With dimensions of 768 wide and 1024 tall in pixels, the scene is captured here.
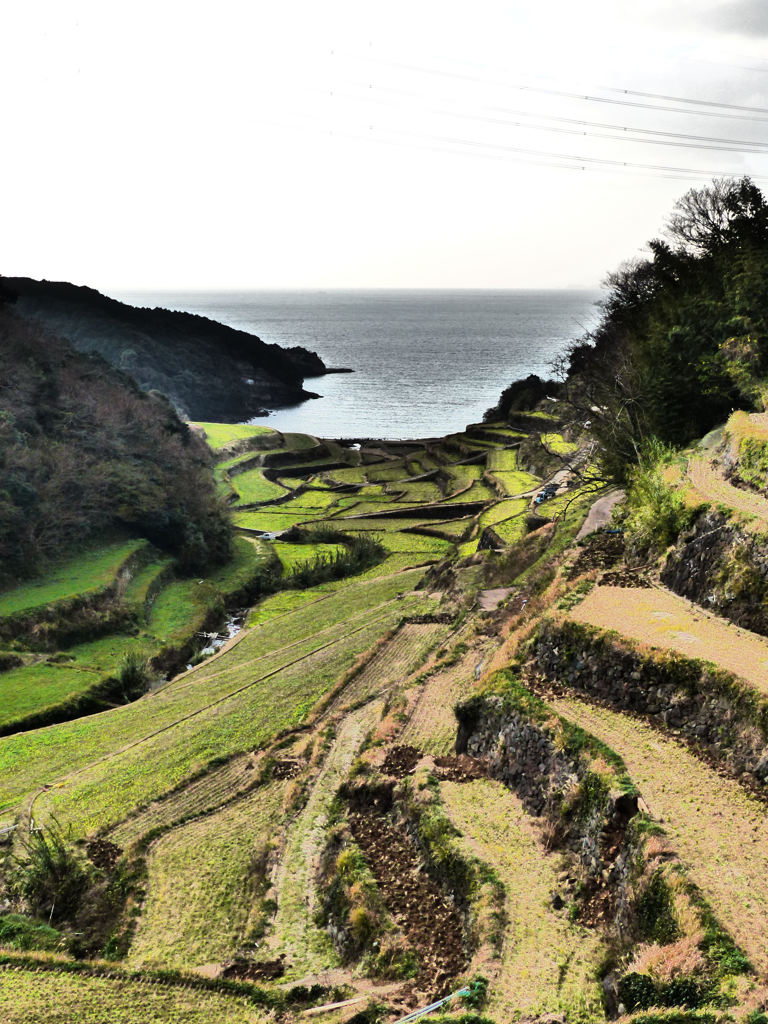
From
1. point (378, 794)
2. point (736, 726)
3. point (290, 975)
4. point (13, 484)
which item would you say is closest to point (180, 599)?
point (13, 484)

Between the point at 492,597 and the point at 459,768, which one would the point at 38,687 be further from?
the point at 459,768

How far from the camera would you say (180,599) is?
143 feet

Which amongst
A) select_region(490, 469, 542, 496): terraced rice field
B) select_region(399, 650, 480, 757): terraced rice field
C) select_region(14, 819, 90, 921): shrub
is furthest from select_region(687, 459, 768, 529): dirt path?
select_region(490, 469, 542, 496): terraced rice field

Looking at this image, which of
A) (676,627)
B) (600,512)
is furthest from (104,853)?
(600,512)

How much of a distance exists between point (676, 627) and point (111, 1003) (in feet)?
41.0

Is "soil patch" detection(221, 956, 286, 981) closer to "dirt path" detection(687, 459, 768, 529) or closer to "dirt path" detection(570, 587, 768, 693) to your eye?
"dirt path" detection(570, 587, 768, 693)

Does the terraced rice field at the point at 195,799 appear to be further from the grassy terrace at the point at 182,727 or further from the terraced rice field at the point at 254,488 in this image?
the terraced rice field at the point at 254,488

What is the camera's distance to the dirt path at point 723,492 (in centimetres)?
1723

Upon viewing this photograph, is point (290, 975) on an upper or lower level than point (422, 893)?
lower

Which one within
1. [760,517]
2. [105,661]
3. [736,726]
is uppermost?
[760,517]

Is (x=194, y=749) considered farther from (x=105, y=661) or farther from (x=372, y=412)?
(x=372, y=412)

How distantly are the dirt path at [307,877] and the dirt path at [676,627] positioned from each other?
693cm

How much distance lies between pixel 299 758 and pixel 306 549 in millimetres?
32890

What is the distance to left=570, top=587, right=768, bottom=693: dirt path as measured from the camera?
14.1 m
